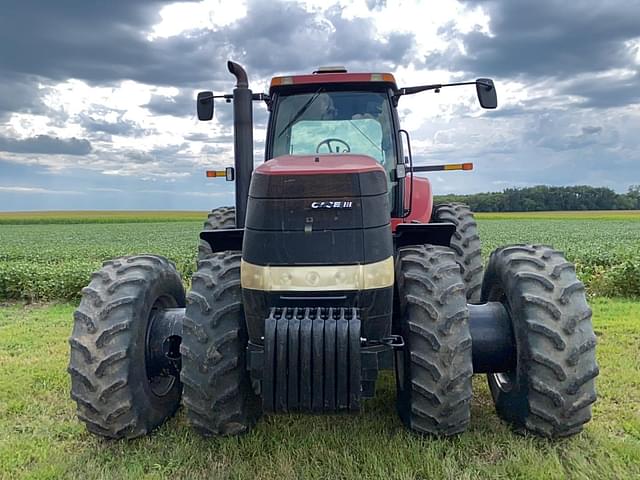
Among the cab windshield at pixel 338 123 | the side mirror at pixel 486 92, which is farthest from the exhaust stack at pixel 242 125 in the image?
the side mirror at pixel 486 92

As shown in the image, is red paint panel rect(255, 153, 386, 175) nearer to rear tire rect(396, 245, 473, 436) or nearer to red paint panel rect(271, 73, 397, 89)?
rear tire rect(396, 245, 473, 436)

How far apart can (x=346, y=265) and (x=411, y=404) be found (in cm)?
105

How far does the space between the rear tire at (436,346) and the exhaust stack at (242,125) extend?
1509 millimetres

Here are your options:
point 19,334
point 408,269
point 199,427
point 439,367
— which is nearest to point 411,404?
point 439,367

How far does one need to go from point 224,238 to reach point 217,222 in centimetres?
207

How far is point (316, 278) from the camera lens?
11.7ft

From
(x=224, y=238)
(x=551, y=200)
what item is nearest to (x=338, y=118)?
(x=224, y=238)

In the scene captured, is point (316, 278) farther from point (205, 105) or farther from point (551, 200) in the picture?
point (551, 200)

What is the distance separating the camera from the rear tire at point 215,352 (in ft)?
12.5

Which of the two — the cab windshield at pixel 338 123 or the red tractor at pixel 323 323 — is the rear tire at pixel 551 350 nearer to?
the red tractor at pixel 323 323

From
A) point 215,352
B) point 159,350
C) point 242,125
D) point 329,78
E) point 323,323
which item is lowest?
point 159,350

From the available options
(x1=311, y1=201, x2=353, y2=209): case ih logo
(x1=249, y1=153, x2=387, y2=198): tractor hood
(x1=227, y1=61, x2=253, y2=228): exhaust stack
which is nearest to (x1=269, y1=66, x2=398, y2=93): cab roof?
(x1=227, y1=61, x2=253, y2=228): exhaust stack

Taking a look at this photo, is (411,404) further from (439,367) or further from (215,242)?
(215,242)

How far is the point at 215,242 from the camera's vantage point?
455cm
